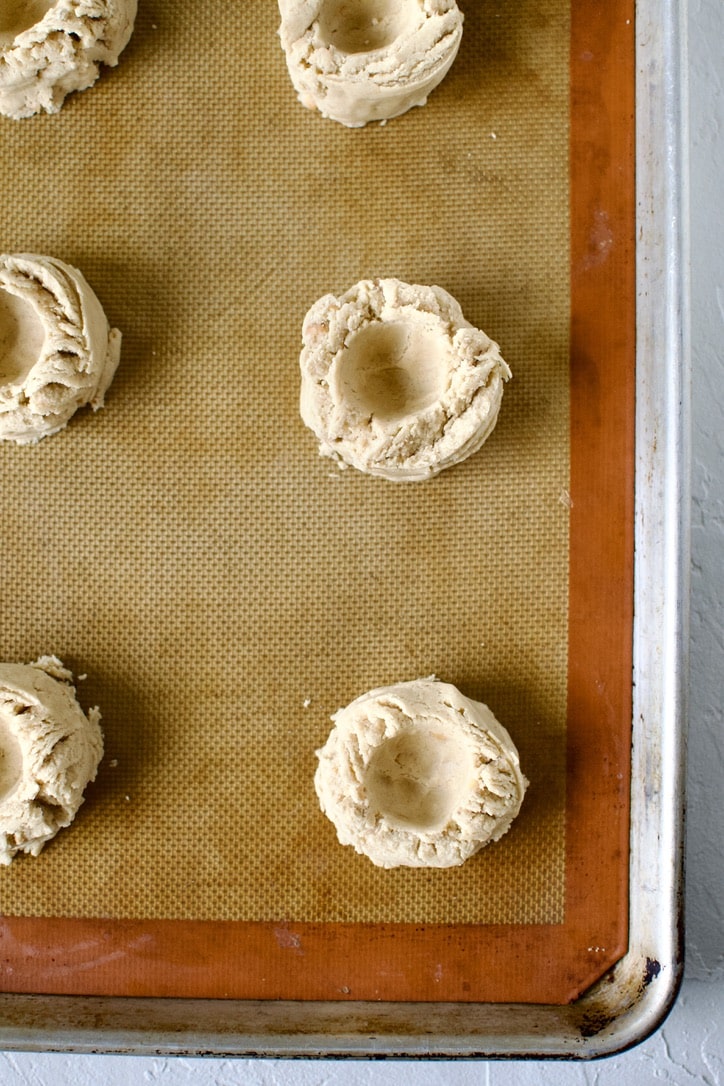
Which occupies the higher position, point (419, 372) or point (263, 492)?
point (419, 372)

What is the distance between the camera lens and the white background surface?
5.67 ft

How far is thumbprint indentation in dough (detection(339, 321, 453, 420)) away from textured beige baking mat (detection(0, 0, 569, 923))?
14cm

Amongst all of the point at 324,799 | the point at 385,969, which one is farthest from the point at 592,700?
the point at 385,969

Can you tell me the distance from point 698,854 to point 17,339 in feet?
5.46

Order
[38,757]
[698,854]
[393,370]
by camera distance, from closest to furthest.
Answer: [38,757], [393,370], [698,854]

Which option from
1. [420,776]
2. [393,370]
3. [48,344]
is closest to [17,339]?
[48,344]

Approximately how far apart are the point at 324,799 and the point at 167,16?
1.49 m

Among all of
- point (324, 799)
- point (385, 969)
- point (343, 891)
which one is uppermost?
point (324, 799)

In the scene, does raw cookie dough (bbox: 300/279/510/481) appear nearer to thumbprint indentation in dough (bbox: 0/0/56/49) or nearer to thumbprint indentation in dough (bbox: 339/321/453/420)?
thumbprint indentation in dough (bbox: 339/321/453/420)

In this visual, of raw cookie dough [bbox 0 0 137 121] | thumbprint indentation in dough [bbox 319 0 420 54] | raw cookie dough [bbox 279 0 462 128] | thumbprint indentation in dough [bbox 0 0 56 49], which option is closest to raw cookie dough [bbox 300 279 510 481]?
raw cookie dough [bbox 279 0 462 128]

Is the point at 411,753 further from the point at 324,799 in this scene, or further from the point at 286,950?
the point at 286,950

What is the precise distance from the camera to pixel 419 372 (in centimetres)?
157

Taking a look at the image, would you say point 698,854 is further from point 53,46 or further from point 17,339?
point 53,46

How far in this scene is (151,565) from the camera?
1639mm
